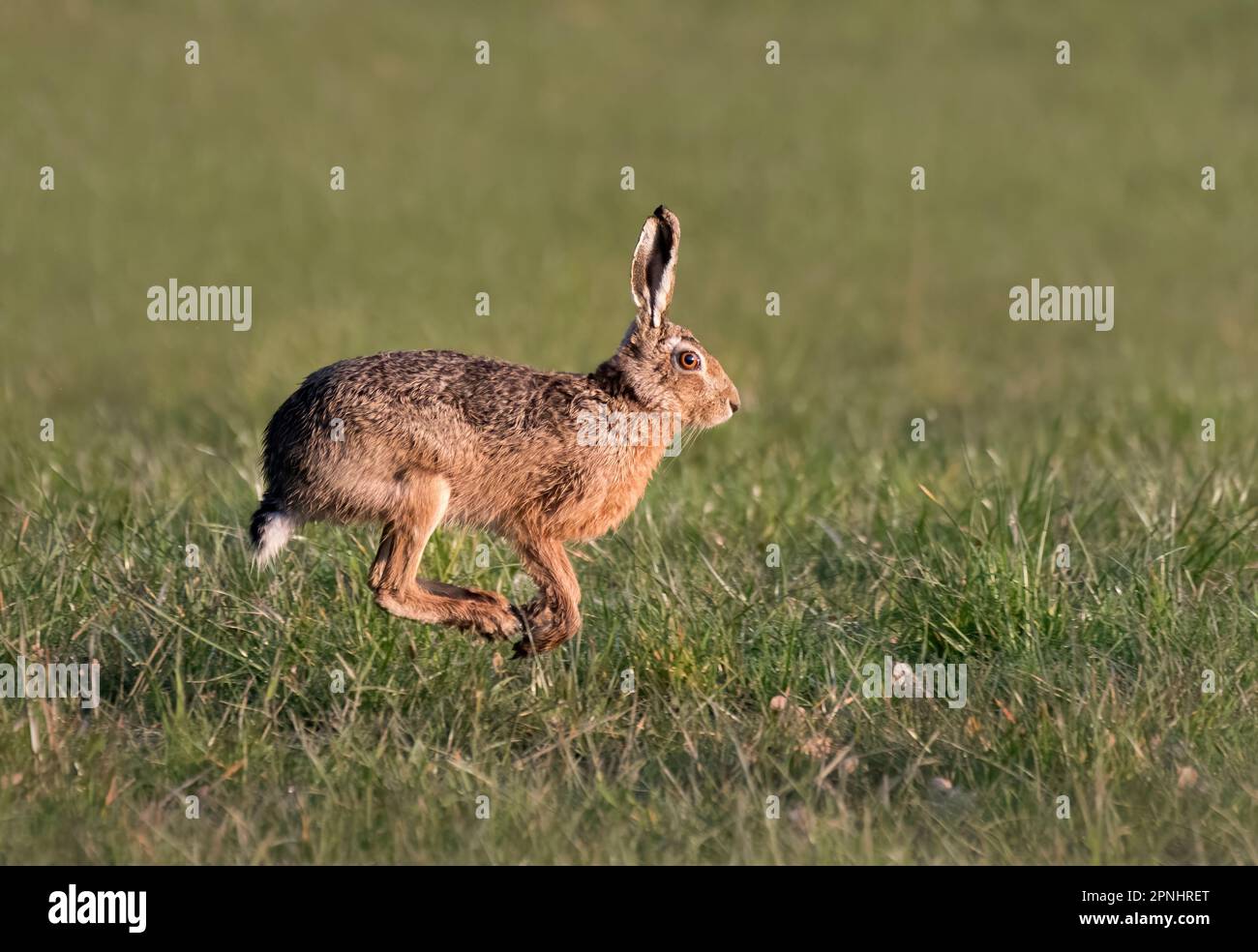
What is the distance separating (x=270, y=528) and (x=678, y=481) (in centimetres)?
289

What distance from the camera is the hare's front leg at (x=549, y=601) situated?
559 centimetres

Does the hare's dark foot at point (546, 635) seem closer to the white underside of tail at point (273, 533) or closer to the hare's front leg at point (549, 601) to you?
the hare's front leg at point (549, 601)

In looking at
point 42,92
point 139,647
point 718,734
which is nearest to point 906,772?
point 718,734

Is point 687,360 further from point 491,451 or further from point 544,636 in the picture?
point 544,636

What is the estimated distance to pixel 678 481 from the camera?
26.4ft

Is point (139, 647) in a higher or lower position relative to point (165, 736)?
higher

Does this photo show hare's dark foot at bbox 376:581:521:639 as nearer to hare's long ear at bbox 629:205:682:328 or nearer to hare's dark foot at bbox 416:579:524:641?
hare's dark foot at bbox 416:579:524:641

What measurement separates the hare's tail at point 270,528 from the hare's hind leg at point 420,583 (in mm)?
310

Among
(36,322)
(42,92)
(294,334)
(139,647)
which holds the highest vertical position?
(42,92)

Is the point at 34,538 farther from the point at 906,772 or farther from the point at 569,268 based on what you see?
the point at 569,268

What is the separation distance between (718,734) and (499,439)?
122 cm

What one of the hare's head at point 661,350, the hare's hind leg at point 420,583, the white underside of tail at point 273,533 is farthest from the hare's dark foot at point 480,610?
the hare's head at point 661,350

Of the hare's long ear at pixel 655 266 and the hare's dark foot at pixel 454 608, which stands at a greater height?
the hare's long ear at pixel 655 266

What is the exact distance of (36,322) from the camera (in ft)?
45.5
